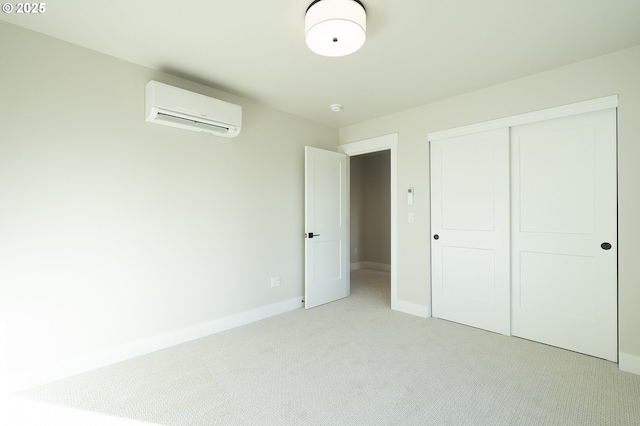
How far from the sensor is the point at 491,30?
2.07 meters

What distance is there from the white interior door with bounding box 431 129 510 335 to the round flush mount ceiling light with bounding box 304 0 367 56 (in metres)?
1.90

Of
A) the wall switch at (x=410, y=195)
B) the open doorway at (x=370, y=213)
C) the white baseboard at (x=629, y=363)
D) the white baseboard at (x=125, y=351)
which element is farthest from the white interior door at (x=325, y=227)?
the white baseboard at (x=629, y=363)

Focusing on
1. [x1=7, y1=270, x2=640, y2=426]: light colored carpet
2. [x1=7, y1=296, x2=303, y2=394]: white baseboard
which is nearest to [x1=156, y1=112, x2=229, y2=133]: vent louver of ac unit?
[x1=7, y1=296, x2=303, y2=394]: white baseboard

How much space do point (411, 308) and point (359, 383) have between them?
5.58 ft

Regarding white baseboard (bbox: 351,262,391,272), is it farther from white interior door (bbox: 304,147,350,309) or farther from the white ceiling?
the white ceiling

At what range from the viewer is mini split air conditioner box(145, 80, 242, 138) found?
2.49 metres

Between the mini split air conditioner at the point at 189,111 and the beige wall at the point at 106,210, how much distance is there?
15 centimetres

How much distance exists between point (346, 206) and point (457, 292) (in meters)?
1.79

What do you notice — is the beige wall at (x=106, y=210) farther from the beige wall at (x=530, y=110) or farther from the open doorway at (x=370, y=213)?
the open doorway at (x=370, y=213)

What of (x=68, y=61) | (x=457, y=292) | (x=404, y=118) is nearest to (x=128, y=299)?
(x=68, y=61)

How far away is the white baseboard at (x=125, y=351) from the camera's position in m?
2.08

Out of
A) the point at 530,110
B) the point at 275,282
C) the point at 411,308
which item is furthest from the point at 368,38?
the point at 411,308

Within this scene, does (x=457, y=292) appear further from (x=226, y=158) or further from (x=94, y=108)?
(x=94, y=108)

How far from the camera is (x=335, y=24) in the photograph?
1763mm
